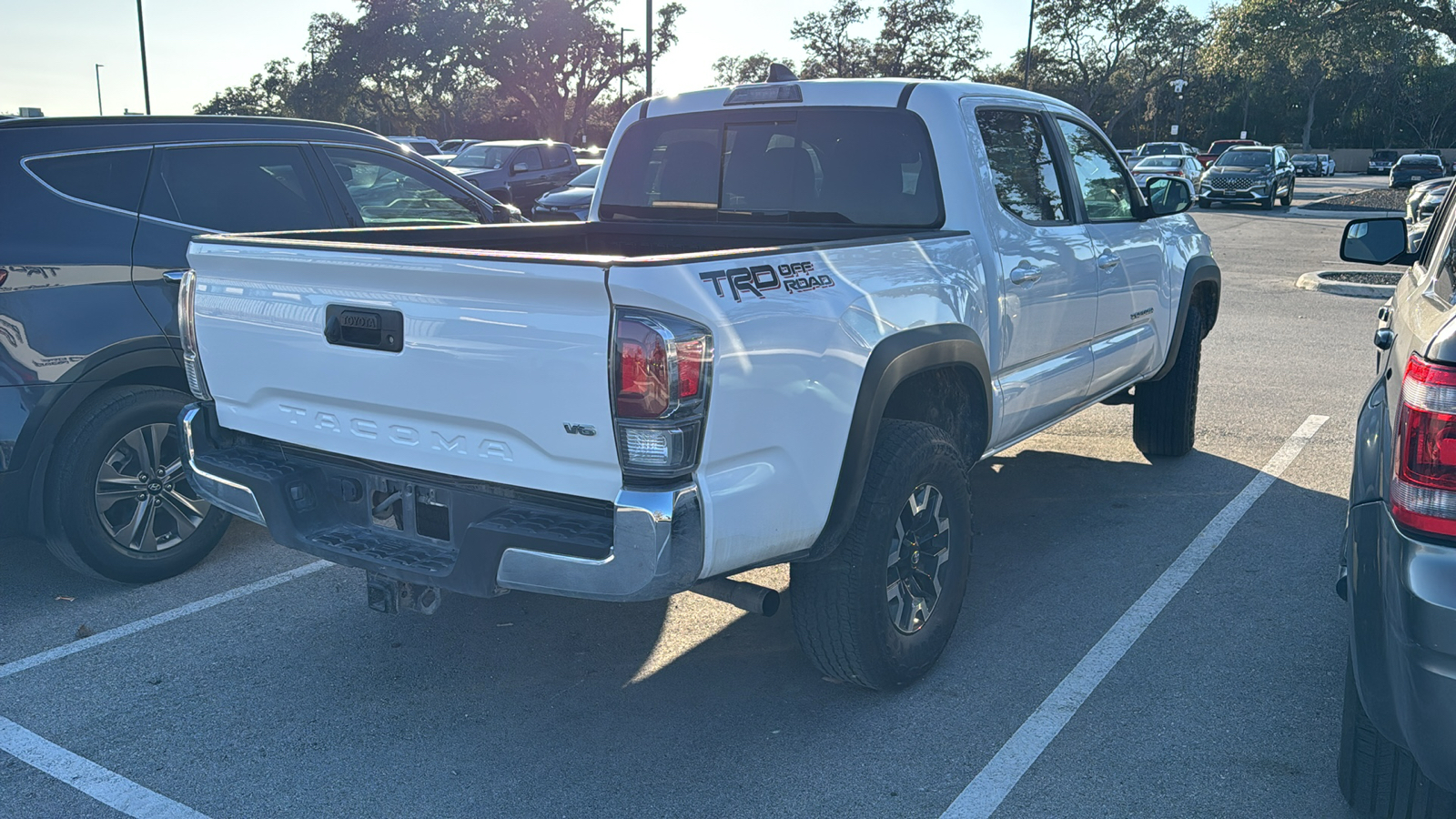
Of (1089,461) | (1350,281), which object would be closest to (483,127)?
(1350,281)

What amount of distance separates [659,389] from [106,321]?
294 cm

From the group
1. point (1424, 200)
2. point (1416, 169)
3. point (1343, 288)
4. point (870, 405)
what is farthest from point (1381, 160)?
point (870, 405)

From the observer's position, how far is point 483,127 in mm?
64125

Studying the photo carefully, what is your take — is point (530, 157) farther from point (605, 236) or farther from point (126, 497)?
point (126, 497)

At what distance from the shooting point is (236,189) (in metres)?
5.29

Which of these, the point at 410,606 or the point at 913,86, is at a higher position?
the point at 913,86

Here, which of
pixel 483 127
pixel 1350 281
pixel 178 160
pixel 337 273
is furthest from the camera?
pixel 483 127

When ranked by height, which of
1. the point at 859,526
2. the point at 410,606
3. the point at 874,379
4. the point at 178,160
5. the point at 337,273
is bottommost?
the point at 410,606

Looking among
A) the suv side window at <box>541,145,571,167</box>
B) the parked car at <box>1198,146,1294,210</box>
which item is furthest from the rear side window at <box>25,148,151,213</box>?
the parked car at <box>1198,146,1294,210</box>

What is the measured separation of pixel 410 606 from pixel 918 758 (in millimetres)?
1555

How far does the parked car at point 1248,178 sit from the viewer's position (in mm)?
31609

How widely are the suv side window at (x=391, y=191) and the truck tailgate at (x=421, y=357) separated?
2212mm

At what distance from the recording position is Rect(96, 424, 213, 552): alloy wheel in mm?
4660

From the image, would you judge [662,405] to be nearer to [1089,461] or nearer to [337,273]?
[337,273]
